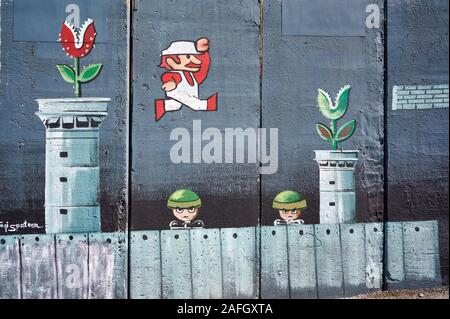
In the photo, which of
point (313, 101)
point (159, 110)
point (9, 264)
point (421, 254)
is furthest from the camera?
point (421, 254)

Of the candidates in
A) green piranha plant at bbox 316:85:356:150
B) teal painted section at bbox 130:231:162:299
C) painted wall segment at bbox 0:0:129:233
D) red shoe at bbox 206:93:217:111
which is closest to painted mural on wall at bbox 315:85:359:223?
green piranha plant at bbox 316:85:356:150

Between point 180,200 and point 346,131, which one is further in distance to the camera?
point 346,131

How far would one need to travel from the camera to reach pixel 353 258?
16.2ft

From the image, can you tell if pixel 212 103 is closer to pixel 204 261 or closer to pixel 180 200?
pixel 180 200

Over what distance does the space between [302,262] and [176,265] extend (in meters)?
1.01

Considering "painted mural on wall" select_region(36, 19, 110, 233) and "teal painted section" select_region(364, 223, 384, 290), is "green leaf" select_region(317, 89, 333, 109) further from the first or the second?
"painted mural on wall" select_region(36, 19, 110, 233)

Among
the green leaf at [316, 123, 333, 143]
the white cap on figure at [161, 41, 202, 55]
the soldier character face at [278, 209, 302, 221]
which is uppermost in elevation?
the white cap on figure at [161, 41, 202, 55]

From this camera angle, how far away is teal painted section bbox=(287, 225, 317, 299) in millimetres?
4875

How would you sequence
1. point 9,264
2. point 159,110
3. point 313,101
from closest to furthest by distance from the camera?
1. point 9,264
2. point 159,110
3. point 313,101

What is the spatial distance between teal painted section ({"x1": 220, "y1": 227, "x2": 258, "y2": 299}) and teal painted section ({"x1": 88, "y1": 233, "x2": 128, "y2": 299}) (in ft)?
2.59

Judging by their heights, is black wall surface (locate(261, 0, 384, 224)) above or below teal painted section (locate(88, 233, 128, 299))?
above

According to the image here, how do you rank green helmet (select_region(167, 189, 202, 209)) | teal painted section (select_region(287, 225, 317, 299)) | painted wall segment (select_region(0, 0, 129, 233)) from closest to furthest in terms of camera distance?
painted wall segment (select_region(0, 0, 129, 233)), green helmet (select_region(167, 189, 202, 209)), teal painted section (select_region(287, 225, 317, 299))

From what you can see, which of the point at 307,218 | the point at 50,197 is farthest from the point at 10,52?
the point at 307,218

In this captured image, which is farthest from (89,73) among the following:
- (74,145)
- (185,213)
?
(185,213)
